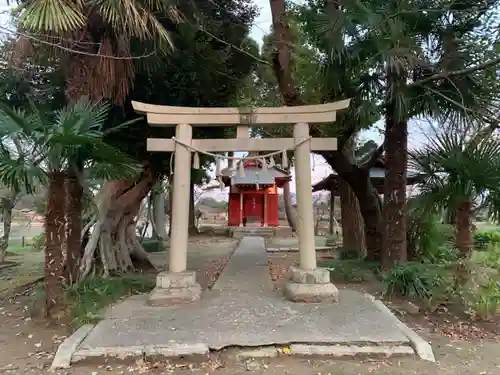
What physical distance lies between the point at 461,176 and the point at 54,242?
551 cm

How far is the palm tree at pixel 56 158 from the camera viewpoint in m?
4.82

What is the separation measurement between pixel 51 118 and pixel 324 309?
194 inches

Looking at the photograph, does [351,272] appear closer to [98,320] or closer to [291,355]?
[291,355]

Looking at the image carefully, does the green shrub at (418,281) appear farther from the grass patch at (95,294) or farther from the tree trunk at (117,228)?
the tree trunk at (117,228)

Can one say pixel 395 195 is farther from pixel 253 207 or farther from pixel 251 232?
pixel 253 207

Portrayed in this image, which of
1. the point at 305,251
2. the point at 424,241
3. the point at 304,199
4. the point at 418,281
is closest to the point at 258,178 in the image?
the point at 424,241

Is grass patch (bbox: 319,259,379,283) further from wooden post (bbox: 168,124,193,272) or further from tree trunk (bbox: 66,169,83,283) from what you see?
tree trunk (bbox: 66,169,83,283)

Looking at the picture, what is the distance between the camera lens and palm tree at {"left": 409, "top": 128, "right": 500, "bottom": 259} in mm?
5898

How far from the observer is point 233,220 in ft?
79.0

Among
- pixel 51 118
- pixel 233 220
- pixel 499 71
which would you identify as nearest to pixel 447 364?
pixel 499 71

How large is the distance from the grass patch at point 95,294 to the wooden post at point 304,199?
116 inches

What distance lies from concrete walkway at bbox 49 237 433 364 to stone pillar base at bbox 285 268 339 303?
0.48 feet

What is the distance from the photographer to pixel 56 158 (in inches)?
205

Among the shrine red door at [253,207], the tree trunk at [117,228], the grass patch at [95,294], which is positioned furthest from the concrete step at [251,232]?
the grass patch at [95,294]
